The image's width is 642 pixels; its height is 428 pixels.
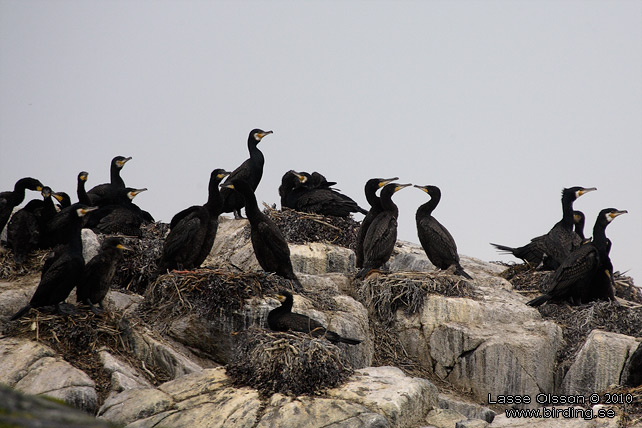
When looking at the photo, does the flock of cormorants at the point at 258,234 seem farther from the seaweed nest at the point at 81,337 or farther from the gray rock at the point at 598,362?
the gray rock at the point at 598,362

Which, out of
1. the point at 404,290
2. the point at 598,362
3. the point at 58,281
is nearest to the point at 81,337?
the point at 58,281

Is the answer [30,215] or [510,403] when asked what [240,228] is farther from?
[510,403]

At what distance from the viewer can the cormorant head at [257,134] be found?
16359 millimetres

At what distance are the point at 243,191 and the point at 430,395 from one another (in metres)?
4.19

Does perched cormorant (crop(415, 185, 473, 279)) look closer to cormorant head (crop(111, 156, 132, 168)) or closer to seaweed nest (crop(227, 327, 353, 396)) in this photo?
seaweed nest (crop(227, 327, 353, 396))

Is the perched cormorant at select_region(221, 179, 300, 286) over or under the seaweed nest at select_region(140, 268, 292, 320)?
over

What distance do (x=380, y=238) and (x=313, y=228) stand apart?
2872 mm

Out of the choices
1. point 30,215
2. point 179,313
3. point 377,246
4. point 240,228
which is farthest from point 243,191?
point 240,228

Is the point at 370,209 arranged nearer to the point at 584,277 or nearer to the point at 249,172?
the point at 249,172

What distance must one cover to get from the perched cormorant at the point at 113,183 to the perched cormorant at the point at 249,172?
99.5 inches

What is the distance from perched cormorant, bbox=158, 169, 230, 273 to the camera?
11.6 metres

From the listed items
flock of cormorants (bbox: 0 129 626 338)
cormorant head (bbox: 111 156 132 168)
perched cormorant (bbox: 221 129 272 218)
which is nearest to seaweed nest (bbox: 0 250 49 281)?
flock of cormorants (bbox: 0 129 626 338)

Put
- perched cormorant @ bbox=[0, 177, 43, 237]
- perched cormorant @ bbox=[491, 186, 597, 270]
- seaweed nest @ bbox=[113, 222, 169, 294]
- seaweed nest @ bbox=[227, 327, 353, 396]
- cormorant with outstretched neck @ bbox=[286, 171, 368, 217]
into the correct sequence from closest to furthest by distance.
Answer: seaweed nest @ bbox=[227, 327, 353, 396] → perched cormorant @ bbox=[0, 177, 43, 237] → seaweed nest @ bbox=[113, 222, 169, 294] → perched cormorant @ bbox=[491, 186, 597, 270] → cormorant with outstretched neck @ bbox=[286, 171, 368, 217]

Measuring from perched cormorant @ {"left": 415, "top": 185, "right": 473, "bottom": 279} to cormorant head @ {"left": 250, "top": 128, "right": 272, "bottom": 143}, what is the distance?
4004 millimetres
